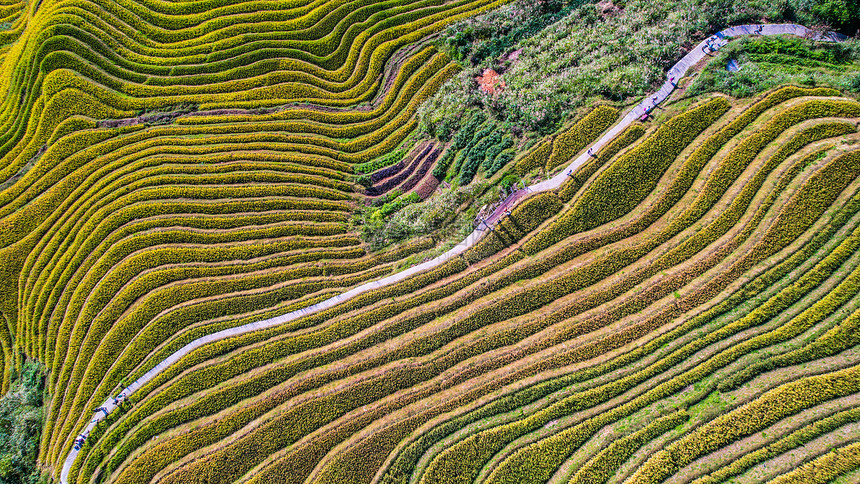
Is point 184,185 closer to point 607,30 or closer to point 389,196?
point 389,196

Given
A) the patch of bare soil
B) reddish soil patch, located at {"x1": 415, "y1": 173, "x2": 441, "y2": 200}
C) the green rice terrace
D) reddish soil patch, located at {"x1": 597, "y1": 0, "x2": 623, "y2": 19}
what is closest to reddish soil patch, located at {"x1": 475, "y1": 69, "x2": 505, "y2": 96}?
the patch of bare soil

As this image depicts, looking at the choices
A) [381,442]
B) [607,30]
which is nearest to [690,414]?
[381,442]

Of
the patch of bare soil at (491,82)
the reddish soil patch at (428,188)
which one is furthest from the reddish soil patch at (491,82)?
the reddish soil patch at (428,188)

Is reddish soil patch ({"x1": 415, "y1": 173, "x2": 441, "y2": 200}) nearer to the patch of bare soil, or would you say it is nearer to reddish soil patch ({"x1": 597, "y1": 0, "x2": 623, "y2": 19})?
the patch of bare soil

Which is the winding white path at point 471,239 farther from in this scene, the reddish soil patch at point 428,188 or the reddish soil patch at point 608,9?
the reddish soil patch at point 608,9

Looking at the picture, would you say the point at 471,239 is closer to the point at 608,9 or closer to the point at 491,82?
the point at 491,82
